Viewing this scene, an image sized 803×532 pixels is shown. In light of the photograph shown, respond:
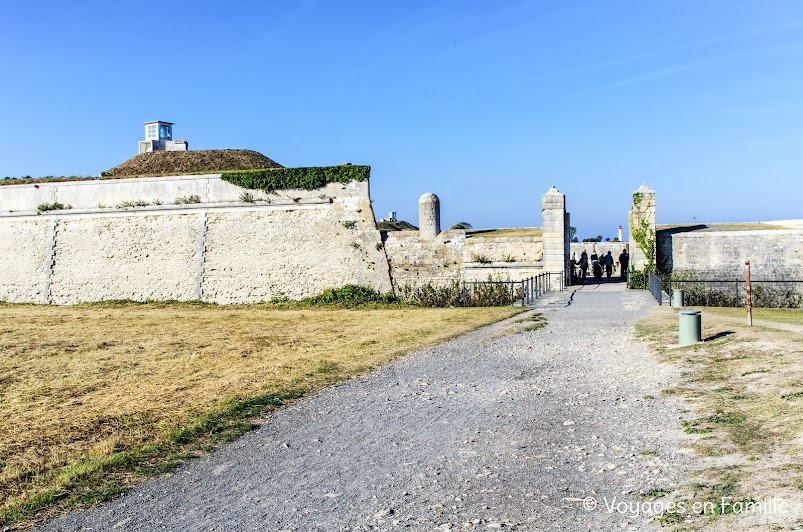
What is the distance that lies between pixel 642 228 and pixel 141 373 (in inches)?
729

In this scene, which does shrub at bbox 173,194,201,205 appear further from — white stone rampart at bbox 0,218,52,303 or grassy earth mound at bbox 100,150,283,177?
grassy earth mound at bbox 100,150,283,177

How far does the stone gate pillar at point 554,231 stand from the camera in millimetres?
24297

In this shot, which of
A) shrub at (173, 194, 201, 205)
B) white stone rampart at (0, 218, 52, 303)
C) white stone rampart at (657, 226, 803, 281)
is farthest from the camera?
white stone rampart at (0, 218, 52, 303)

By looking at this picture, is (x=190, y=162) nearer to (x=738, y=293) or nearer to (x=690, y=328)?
(x=738, y=293)

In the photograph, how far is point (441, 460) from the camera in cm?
663

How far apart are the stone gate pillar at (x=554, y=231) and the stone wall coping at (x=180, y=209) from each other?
7870 millimetres

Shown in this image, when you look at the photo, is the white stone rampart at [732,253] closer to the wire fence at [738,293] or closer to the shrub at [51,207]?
the wire fence at [738,293]

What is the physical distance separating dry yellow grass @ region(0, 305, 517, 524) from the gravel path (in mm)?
673

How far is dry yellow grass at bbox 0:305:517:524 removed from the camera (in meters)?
6.81

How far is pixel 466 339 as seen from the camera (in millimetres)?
14734

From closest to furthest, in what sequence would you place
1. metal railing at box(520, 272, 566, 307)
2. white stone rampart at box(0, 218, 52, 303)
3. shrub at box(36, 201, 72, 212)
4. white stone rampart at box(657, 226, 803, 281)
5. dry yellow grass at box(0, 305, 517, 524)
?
dry yellow grass at box(0, 305, 517, 524), metal railing at box(520, 272, 566, 307), white stone rampart at box(657, 226, 803, 281), white stone rampart at box(0, 218, 52, 303), shrub at box(36, 201, 72, 212)

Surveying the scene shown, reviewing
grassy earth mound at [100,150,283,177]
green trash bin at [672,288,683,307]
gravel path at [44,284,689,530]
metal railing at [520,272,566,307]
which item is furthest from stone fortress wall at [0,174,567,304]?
gravel path at [44,284,689,530]

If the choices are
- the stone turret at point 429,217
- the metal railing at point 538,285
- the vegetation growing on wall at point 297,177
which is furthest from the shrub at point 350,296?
the metal railing at point 538,285

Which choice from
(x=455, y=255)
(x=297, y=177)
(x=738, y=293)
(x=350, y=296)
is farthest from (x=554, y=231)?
(x=297, y=177)
